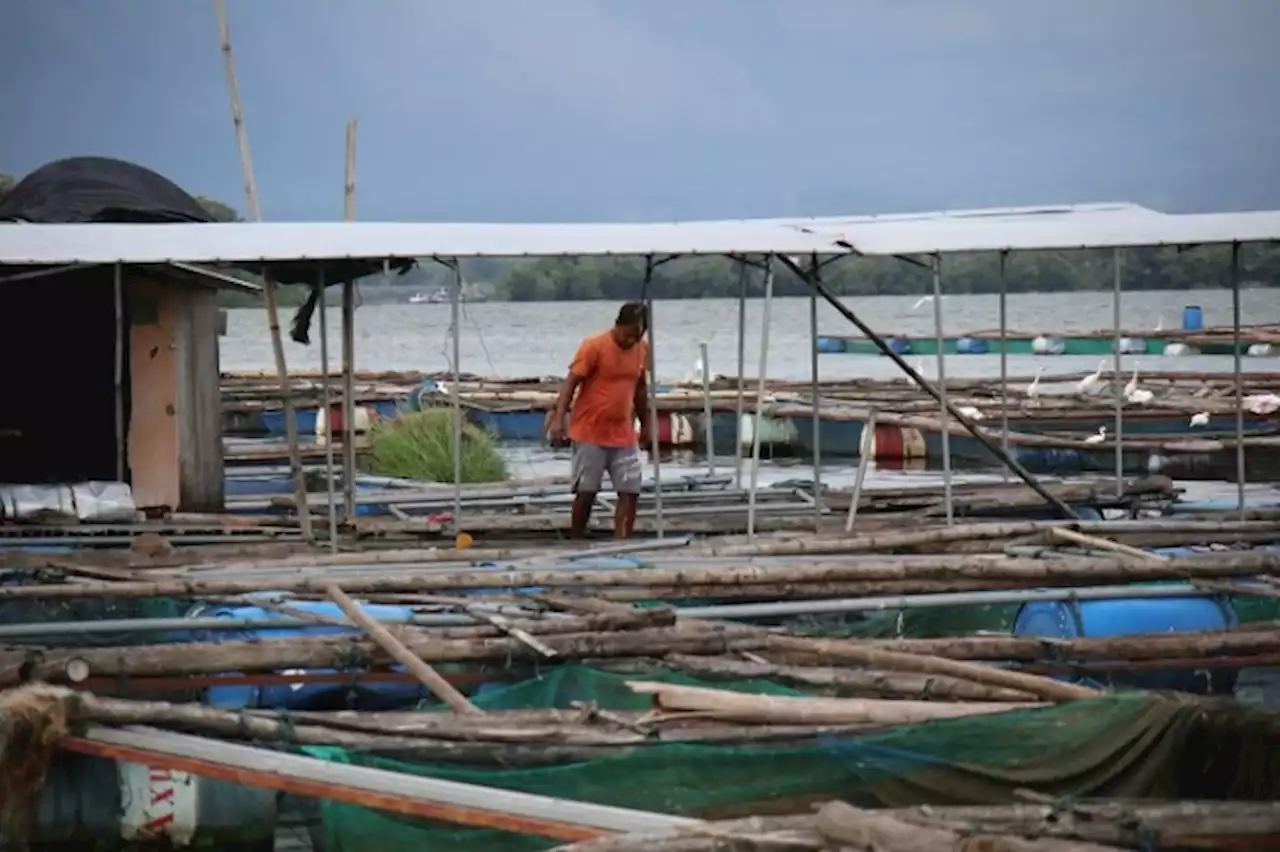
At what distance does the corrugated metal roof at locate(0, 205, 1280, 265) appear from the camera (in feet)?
41.2

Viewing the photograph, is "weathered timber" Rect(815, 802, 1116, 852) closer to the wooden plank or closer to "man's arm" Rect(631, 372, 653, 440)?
the wooden plank

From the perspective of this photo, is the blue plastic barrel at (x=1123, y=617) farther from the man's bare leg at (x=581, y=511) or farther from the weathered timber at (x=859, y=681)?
the man's bare leg at (x=581, y=511)

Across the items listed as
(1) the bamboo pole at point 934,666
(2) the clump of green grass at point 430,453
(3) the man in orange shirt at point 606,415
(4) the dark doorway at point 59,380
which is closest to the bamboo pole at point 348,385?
(3) the man in orange shirt at point 606,415

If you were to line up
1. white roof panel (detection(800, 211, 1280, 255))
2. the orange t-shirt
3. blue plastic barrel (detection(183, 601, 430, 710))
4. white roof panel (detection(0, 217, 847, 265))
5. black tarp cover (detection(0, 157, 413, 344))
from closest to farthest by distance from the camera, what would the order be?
1. blue plastic barrel (detection(183, 601, 430, 710))
2. white roof panel (detection(0, 217, 847, 265))
3. the orange t-shirt
4. white roof panel (detection(800, 211, 1280, 255))
5. black tarp cover (detection(0, 157, 413, 344))

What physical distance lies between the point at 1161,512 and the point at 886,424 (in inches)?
498

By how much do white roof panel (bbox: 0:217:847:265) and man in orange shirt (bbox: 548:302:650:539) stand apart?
0.63 metres

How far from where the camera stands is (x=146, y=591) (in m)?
10.5

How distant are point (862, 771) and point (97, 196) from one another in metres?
10.6

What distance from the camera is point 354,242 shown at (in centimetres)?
1274

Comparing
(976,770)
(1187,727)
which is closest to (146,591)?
(976,770)

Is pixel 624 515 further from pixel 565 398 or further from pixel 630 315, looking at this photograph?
pixel 630 315

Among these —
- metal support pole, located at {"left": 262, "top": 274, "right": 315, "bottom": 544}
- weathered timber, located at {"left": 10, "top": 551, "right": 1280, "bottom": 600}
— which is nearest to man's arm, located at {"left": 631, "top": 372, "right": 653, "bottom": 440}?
metal support pole, located at {"left": 262, "top": 274, "right": 315, "bottom": 544}

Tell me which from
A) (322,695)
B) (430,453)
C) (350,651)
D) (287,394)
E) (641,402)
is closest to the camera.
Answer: (350,651)

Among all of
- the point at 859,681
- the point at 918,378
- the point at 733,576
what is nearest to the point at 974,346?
the point at 918,378
